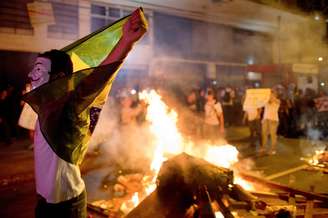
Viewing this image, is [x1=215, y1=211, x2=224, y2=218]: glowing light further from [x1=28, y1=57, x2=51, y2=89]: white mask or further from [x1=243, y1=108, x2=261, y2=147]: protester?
[x1=243, y1=108, x2=261, y2=147]: protester

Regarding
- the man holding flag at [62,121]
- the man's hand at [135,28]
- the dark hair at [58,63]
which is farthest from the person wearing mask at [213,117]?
the dark hair at [58,63]

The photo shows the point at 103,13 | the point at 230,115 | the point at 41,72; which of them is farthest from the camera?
the point at 230,115

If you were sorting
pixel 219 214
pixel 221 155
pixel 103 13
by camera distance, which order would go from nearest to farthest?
pixel 219 214 < pixel 221 155 < pixel 103 13

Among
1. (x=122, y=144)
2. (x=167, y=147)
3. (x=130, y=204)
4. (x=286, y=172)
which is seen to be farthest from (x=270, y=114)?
(x=130, y=204)

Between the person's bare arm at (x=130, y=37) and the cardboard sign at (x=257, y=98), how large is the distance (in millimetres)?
8562

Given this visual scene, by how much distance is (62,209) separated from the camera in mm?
2281

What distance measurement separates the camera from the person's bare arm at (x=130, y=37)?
2.47m

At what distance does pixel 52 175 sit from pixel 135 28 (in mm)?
1213

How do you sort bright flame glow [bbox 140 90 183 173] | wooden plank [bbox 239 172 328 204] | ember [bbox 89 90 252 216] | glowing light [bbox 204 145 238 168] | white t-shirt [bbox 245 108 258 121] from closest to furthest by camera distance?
wooden plank [bbox 239 172 328 204]
ember [bbox 89 90 252 216]
glowing light [bbox 204 145 238 168]
bright flame glow [bbox 140 90 183 173]
white t-shirt [bbox 245 108 258 121]

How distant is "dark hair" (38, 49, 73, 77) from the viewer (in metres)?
2.34

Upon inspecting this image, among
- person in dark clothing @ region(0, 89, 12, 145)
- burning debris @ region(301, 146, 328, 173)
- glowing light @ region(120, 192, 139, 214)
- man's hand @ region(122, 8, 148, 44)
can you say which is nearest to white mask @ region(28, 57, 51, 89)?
man's hand @ region(122, 8, 148, 44)

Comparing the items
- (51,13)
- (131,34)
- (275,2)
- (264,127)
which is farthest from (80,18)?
(131,34)

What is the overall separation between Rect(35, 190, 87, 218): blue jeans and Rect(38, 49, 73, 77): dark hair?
891 millimetres

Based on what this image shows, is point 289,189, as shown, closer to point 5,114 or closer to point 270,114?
point 270,114
